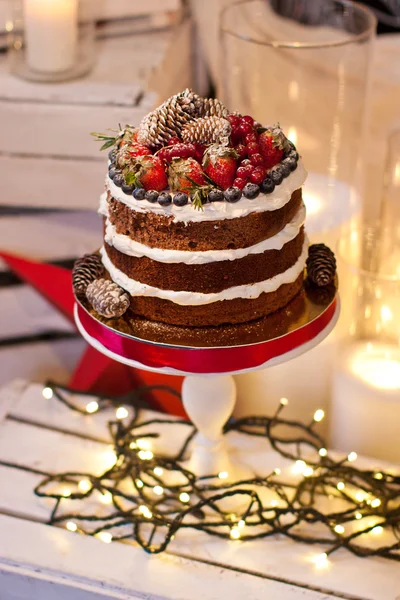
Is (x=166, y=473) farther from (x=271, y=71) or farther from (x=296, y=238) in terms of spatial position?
(x=271, y=71)

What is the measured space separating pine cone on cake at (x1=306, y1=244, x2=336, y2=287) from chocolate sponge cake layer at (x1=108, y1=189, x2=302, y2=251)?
115mm

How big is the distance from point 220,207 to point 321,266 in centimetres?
21

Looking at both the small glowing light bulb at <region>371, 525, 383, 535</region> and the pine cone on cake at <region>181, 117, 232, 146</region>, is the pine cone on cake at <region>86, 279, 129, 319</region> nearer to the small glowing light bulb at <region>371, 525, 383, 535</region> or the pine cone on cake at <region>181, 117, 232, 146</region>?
the pine cone on cake at <region>181, 117, 232, 146</region>

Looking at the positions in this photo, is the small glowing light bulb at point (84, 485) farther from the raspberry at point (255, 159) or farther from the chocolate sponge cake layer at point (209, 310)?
the raspberry at point (255, 159)

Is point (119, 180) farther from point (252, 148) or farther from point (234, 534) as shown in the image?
point (234, 534)

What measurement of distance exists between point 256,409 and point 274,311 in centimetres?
47

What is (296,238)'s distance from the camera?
0.90 metres

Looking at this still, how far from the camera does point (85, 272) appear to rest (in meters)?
0.94

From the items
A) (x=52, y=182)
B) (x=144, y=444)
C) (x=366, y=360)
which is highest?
(x=52, y=182)

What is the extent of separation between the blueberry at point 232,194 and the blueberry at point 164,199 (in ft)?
0.19

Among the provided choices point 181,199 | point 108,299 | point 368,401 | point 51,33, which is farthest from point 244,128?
point 51,33

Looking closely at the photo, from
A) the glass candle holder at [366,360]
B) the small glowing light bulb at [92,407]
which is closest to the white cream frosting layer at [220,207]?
the glass candle holder at [366,360]

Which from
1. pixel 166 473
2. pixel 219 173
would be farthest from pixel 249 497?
pixel 219 173

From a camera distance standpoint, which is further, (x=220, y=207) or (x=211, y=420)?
(x=211, y=420)
